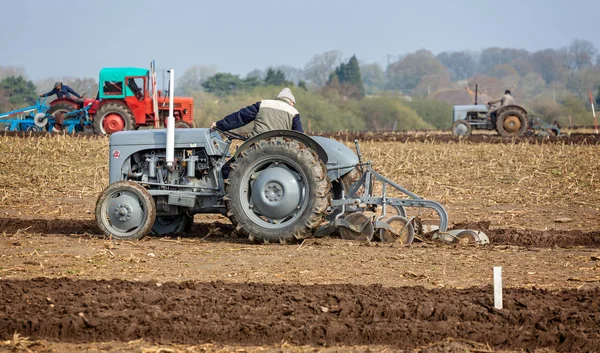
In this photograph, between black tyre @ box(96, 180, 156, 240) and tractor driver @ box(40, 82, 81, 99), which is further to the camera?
tractor driver @ box(40, 82, 81, 99)

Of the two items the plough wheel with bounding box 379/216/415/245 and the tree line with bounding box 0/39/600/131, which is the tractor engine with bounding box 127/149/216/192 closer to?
the plough wheel with bounding box 379/216/415/245

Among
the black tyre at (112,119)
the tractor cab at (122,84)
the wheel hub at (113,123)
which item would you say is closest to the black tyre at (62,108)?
the tractor cab at (122,84)

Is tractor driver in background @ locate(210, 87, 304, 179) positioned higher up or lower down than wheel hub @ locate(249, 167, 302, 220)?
higher up

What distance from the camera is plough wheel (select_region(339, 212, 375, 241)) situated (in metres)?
9.40

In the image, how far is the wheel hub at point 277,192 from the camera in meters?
9.11

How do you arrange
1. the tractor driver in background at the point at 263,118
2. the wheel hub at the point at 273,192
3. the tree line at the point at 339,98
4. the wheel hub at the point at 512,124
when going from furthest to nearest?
the tree line at the point at 339,98, the wheel hub at the point at 512,124, the tractor driver in background at the point at 263,118, the wheel hub at the point at 273,192

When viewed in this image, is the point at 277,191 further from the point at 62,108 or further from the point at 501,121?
the point at 501,121

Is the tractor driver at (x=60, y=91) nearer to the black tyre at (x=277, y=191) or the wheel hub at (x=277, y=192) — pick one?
the black tyre at (x=277, y=191)

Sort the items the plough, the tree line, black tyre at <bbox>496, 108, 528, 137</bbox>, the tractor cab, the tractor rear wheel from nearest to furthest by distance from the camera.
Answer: the tractor rear wheel < the tractor cab < the plough < black tyre at <bbox>496, 108, 528, 137</bbox> < the tree line

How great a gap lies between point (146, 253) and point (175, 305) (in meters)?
2.48

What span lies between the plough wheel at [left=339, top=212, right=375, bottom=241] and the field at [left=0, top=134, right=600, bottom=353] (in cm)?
15

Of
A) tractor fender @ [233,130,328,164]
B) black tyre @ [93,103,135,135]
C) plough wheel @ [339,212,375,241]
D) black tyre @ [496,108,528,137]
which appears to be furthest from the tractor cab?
plough wheel @ [339,212,375,241]

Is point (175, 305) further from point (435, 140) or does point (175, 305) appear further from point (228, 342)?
point (435, 140)

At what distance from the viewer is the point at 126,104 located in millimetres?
24531
